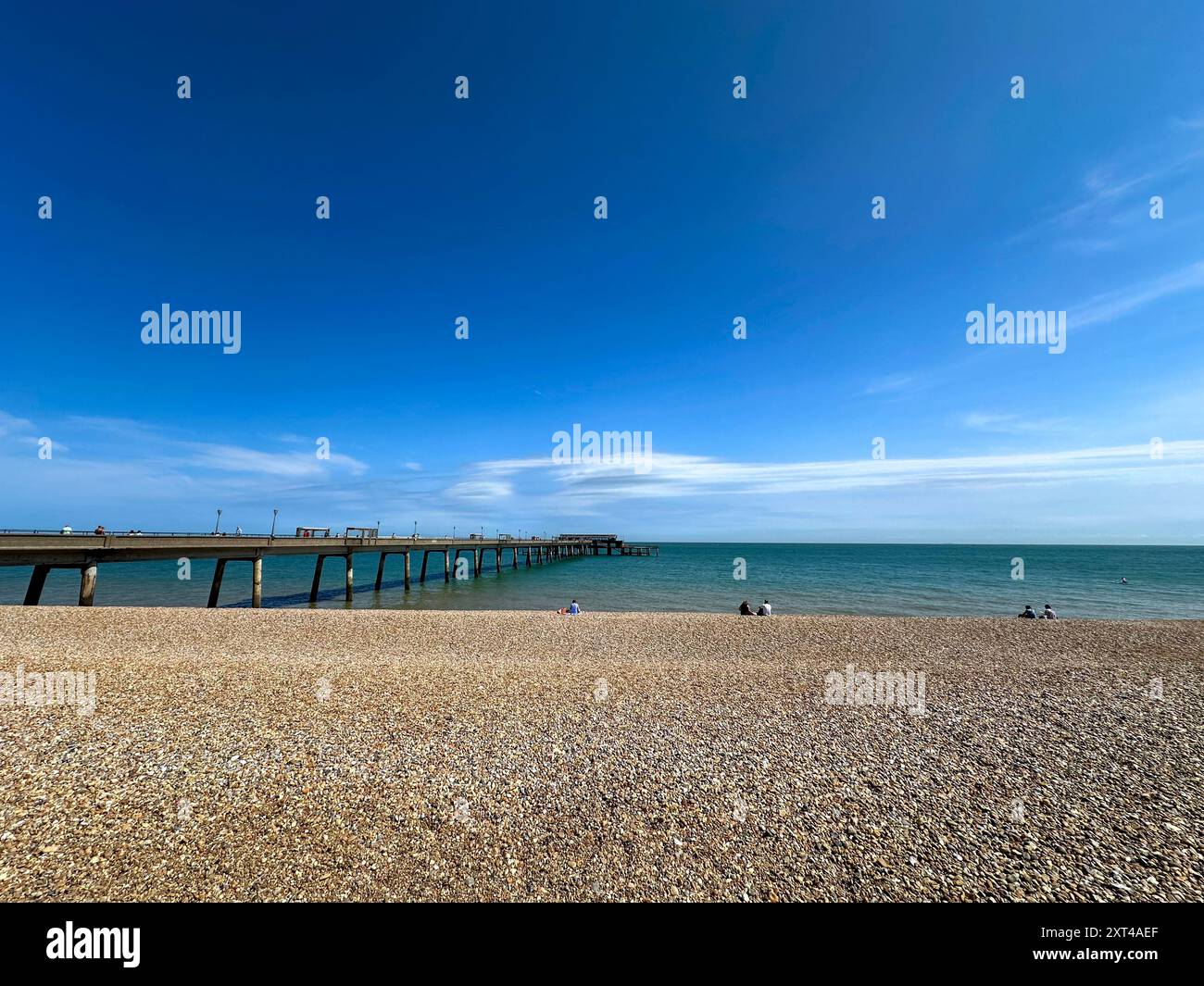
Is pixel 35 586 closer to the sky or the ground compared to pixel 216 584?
closer to the sky

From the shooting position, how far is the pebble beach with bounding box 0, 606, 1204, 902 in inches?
200

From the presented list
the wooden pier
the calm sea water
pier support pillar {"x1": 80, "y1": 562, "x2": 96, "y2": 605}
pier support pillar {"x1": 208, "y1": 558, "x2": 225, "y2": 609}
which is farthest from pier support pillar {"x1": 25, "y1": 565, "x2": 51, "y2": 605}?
pier support pillar {"x1": 208, "y1": 558, "x2": 225, "y2": 609}

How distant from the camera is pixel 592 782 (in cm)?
690

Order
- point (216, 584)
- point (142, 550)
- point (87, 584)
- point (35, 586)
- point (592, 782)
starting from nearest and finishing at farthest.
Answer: point (592, 782)
point (87, 584)
point (35, 586)
point (142, 550)
point (216, 584)

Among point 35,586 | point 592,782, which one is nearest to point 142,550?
point 35,586

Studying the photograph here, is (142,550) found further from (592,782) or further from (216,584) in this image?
(592,782)

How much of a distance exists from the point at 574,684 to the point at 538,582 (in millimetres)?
42466

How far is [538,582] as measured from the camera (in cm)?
5303

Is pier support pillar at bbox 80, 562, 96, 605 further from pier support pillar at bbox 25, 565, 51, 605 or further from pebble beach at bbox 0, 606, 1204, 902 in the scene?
pebble beach at bbox 0, 606, 1204, 902

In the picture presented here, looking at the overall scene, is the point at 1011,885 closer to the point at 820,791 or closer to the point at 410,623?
the point at 820,791

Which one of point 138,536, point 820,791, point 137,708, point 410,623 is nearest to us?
point 820,791

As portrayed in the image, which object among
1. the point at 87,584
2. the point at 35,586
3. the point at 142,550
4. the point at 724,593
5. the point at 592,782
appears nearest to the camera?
the point at 592,782

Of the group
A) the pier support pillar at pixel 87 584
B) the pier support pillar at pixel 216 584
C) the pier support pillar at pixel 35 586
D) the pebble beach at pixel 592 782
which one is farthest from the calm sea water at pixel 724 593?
the pebble beach at pixel 592 782
